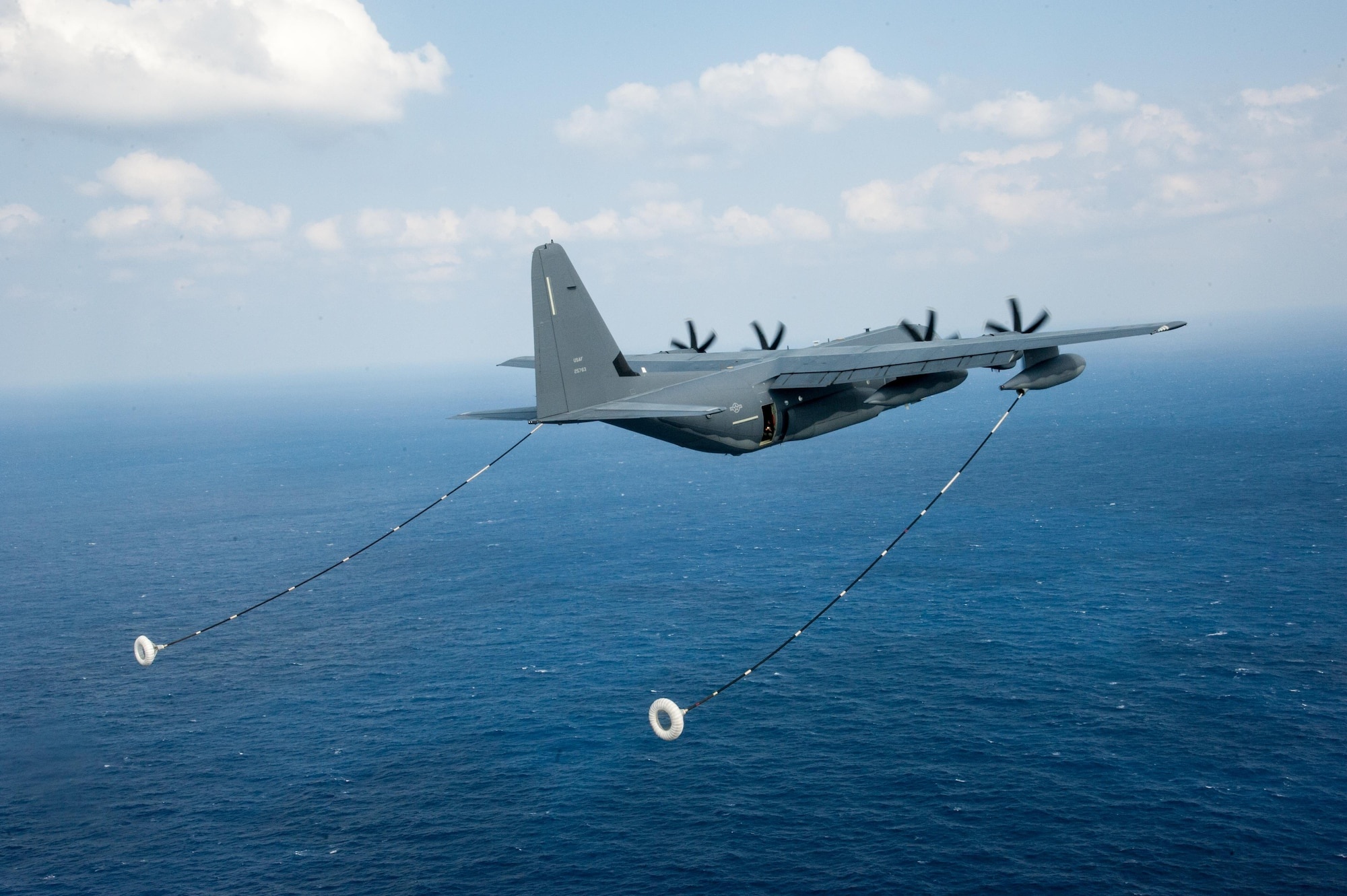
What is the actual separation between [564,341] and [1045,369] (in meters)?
22.1

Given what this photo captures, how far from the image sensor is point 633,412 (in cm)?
3838

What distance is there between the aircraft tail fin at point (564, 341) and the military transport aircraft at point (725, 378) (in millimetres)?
44

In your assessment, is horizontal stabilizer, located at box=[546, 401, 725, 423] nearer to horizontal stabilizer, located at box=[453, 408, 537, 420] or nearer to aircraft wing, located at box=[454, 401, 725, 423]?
aircraft wing, located at box=[454, 401, 725, 423]

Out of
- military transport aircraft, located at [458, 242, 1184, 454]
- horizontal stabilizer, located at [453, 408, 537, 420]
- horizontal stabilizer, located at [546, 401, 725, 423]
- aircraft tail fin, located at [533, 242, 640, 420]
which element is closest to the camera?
horizontal stabilizer, located at [546, 401, 725, 423]

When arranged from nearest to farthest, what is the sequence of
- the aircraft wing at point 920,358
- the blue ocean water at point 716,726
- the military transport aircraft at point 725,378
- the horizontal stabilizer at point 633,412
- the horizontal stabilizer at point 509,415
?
the horizontal stabilizer at point 633,412, the horizontal stabilizer at point 509,415, the aircraft wing at point 920,358, the military transport aircraft at point 725,378, the blue ocean water at point 716,726

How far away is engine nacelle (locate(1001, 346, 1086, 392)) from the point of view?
40.0 meters

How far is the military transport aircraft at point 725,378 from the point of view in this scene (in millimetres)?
39969

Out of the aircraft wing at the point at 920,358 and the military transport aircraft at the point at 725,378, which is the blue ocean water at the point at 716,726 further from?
the aircraft wing at the point at 920,358

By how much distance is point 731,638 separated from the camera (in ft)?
400

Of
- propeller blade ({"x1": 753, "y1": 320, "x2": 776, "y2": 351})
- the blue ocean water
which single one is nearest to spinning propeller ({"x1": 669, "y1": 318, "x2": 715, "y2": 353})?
propeller blade ({"x1": 753, "y1": 320, "x2": 776, "y2": 351})

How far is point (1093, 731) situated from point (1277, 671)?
1179 inches

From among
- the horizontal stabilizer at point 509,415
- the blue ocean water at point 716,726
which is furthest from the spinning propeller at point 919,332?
the blue ocean water at point 716,726

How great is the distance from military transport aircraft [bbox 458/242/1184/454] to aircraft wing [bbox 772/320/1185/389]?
6 centimetres

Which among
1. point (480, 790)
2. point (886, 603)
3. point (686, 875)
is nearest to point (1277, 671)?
point (886, 603)
